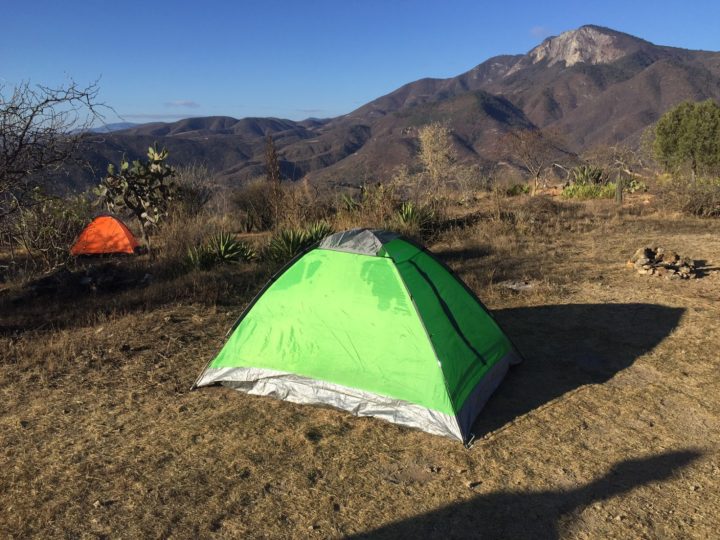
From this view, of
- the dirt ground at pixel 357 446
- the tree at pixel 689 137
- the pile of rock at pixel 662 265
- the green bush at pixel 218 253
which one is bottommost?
the dirt ground at pixel 357 446

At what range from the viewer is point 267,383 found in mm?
4812

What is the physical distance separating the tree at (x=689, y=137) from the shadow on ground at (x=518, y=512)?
1749 centimetres

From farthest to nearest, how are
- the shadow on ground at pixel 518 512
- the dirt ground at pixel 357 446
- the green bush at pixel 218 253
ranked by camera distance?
the green bush at pixel 218 253
the dirt ground at pixel 357 446
the shadow on ground at pixel 518 512

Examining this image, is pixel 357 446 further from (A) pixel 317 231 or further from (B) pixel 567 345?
(A) pixel 317 231

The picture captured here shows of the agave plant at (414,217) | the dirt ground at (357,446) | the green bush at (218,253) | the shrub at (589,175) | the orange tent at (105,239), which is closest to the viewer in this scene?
the dirt ground at (357,446)

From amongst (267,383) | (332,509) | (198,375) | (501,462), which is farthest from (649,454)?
(198,375)

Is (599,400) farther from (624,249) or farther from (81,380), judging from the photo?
(624,249)

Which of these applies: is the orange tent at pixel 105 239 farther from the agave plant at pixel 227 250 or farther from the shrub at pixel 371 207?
the shrub at pixel 371 207

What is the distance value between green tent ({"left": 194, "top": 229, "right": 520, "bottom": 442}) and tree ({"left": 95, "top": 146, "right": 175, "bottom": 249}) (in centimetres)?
890

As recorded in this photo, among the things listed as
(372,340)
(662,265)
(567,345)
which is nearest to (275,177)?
(662,265)

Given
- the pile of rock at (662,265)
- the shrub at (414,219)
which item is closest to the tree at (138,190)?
the shrub at (414,219)

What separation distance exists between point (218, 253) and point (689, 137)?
1887cm

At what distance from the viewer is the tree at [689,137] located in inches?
742

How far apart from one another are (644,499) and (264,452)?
2.65 m
